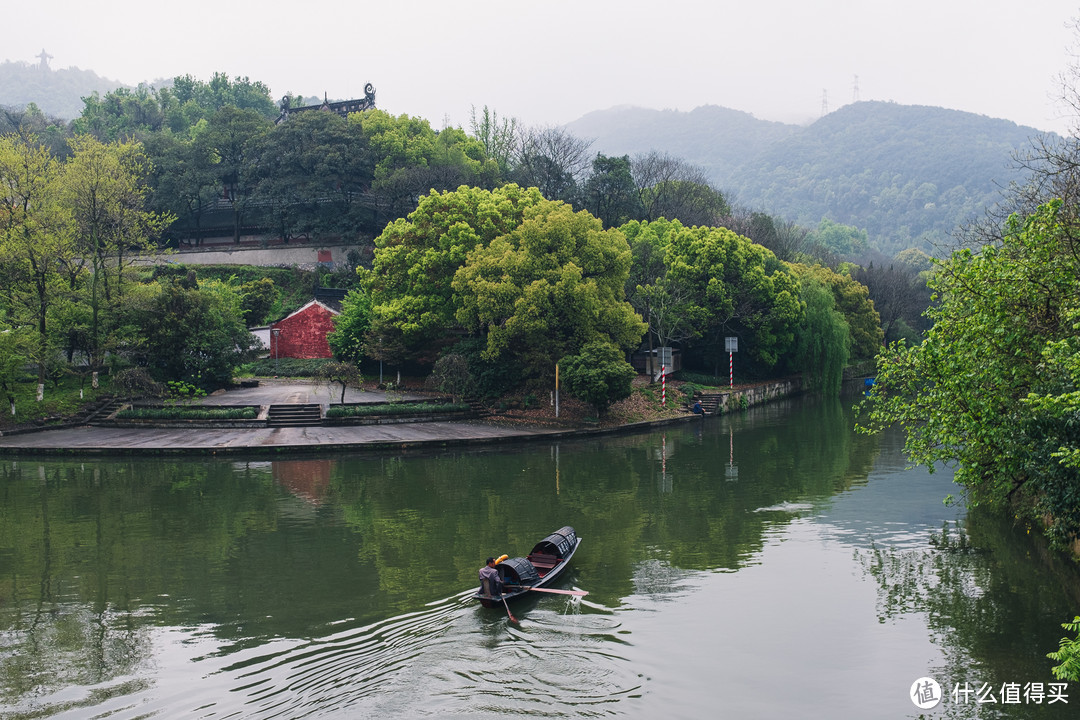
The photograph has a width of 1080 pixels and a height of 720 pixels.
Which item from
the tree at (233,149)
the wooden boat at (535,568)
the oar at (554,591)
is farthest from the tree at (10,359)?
the tree at (233,149)

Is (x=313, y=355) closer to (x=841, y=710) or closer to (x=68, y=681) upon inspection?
(x=68, y=681)

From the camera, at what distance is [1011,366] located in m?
13.8

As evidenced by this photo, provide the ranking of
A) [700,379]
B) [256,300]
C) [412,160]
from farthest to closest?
[412,160] < [256,300] < [700,379]

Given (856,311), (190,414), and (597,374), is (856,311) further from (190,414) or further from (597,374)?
(190,414)

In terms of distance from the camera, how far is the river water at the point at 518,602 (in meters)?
10.0

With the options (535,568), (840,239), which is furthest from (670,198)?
(840,239)

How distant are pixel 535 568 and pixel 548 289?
18887 millimetres

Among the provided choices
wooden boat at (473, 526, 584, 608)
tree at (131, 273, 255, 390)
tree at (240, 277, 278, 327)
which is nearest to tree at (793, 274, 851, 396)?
tree at (131, 273, 255, 390)

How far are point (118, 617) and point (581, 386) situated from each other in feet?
68.3

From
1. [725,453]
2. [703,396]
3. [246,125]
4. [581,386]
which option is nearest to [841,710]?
[725,453]

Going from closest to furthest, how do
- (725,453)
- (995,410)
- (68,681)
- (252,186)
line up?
(68,681) < (995,410) < (725,453) < (252,186)

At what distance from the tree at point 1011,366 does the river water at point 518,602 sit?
2.07 meters

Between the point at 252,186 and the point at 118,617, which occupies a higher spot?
the point at 252,186

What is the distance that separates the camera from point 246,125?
61.9 m
